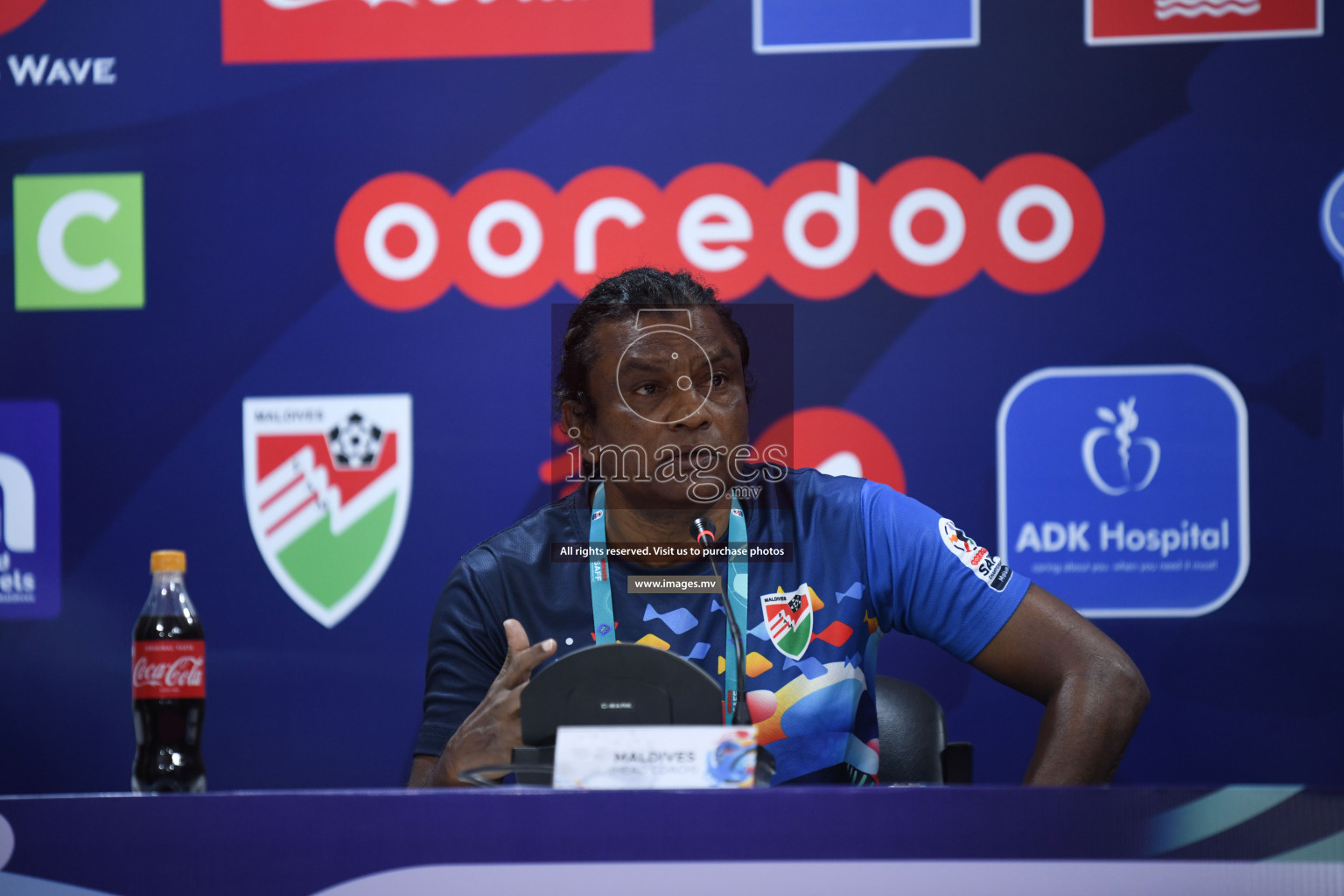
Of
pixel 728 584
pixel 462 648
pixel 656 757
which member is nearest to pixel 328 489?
pixel 462 648

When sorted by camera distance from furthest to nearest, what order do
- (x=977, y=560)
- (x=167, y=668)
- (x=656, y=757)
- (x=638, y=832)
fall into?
(x=977, y=560)
(x=167, y=668)
(x=656, y=757)
(x=638, y=832)

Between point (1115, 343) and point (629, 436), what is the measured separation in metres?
1.19

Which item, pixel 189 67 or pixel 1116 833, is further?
pixel 189 67

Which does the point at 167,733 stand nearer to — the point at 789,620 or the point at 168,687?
the point at 168,687

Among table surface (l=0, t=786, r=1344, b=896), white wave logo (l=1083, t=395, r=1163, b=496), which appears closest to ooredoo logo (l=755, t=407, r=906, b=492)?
white wave logo (l=1083, t=395, r=1163, b=496)

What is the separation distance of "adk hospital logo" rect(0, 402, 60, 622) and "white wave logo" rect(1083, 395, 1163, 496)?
2.00 meters

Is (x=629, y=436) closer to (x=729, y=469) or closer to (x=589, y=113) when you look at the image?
(x=729, y=469)

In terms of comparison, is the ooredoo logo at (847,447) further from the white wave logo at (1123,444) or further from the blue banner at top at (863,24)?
the blue banner at top at (863,24)

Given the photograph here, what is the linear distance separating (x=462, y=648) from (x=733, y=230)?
1.10m

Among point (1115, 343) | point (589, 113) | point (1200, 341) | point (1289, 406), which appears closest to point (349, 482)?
point (589, 113)

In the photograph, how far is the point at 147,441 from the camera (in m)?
2.20

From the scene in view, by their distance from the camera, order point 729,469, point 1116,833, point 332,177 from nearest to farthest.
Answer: point 1116,833
point 729,469
point 332,177

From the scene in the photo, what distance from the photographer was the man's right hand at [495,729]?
3.44 feet

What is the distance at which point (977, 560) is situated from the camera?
4.42 ft
